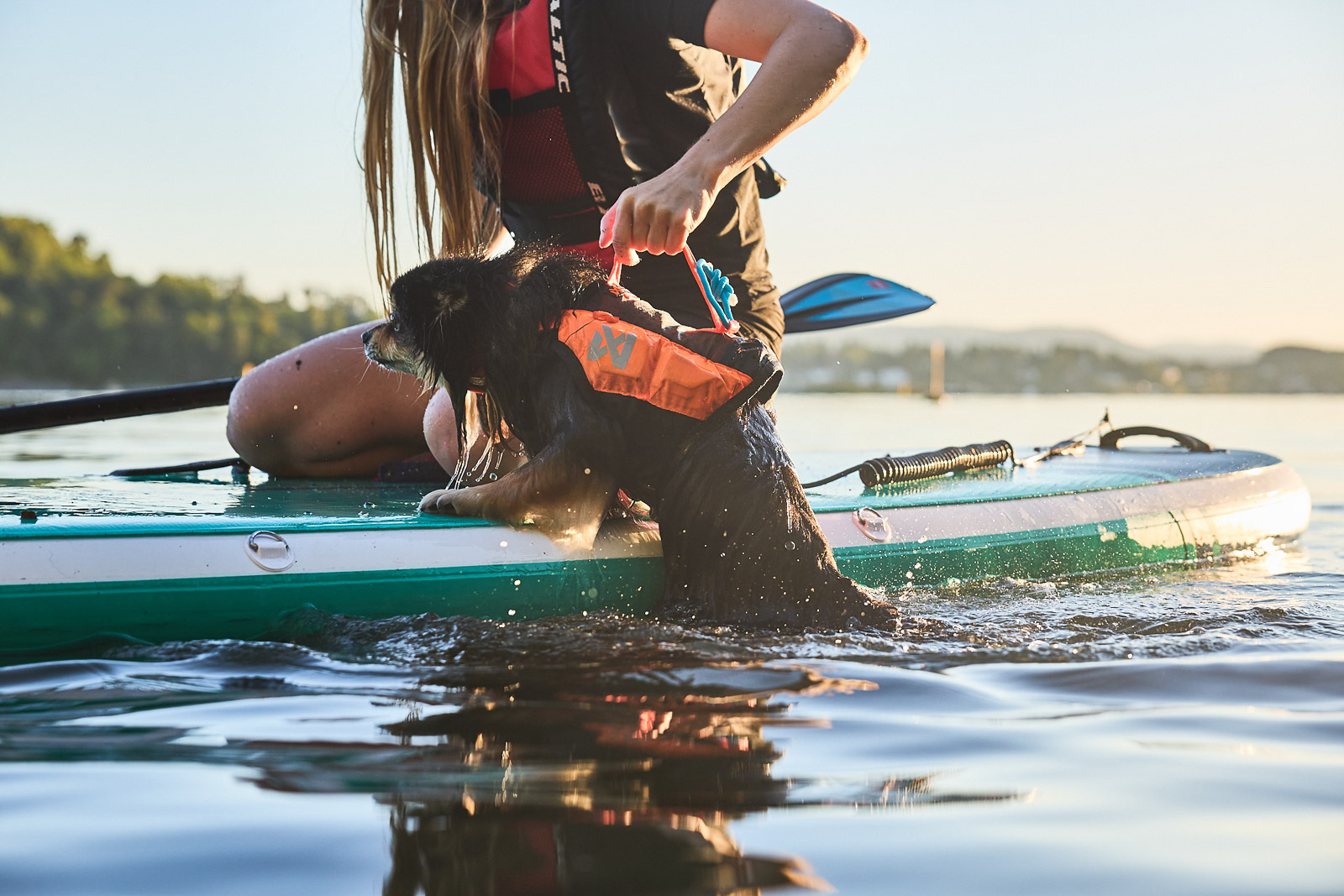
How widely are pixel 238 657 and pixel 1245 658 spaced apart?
2.49 meters

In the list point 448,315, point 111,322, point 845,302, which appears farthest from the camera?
point 111,322

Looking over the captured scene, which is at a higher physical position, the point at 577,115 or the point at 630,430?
the point at 577,115

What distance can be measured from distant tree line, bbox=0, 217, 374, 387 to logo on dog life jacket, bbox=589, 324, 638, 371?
78.9m

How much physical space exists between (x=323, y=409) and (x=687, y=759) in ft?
10.6

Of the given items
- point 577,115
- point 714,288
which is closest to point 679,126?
point 577,115

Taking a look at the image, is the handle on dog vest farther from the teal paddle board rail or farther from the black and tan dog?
Result: the teal paddle board rail

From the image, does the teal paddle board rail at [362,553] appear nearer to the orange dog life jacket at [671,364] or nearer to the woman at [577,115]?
the orange dog life jacket at [671,364]

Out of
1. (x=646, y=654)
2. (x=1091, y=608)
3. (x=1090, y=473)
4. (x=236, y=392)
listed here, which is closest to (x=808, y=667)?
(x=646, y=654)

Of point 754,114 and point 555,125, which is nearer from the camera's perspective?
point 754,114

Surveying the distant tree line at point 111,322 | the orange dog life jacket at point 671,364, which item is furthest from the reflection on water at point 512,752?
the distant tree line at point 111,322

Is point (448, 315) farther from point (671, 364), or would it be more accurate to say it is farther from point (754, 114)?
point (754, 114)

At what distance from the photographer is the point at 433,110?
11.8 ft

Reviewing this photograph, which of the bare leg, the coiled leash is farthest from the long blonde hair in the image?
the coiled leash

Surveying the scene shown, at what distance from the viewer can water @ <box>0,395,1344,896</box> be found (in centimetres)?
156
